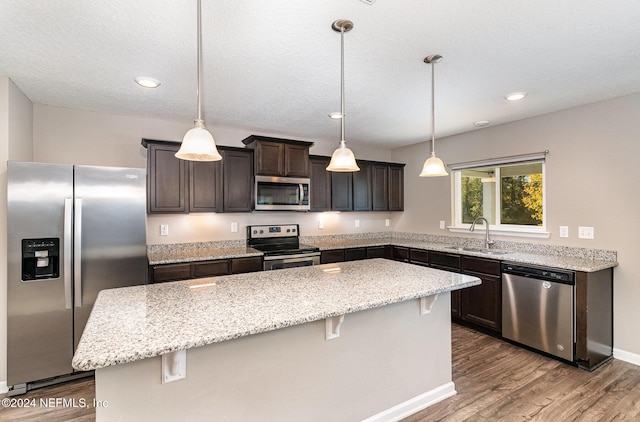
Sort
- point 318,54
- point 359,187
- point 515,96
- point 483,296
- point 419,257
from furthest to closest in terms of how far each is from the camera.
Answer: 1. point 359,187
2. point 419,257
3. point 483,296
4. point 515,96
5. point 318,54

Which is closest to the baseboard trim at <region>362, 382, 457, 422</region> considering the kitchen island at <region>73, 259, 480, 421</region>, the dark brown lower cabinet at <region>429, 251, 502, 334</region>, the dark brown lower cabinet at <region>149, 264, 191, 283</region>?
the kitchen island at <region>73, 259, 480, 421</region>

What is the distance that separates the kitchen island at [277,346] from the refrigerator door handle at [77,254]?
1127 millimetres

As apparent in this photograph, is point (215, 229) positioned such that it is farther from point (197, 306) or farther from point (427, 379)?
point (427, 379)

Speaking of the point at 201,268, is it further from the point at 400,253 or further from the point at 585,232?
the point at 585,232

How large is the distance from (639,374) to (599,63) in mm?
2635

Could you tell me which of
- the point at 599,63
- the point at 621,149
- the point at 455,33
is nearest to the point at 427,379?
the point at 455,33

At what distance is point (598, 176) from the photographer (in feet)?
10.5

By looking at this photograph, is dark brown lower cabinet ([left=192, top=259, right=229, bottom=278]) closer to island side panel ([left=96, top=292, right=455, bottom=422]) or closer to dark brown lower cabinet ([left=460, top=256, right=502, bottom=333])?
island side panel ([left=96, top=292, right=455, bottom=422])

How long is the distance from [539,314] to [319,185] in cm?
298

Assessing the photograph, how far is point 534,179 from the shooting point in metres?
3.76

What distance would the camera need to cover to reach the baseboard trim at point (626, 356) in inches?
116

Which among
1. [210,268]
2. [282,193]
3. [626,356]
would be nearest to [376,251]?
[282,193]

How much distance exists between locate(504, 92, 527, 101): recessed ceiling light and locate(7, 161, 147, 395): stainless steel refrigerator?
3552 mm

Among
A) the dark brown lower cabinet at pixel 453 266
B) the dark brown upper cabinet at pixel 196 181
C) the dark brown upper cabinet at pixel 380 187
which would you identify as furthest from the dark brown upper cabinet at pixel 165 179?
the dark brown lower cabinet at pixel 453 266
